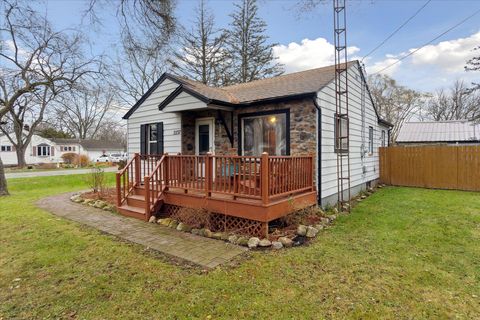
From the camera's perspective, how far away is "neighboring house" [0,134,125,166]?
37281mm

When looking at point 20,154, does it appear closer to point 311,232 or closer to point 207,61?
point 207,61

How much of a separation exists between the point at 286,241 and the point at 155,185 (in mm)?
3645

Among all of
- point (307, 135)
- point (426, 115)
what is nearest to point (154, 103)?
point (307, 135)

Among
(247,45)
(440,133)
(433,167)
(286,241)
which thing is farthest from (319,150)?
(440,133)

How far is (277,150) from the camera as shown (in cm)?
737

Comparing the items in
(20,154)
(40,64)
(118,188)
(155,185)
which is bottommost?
(118,188)

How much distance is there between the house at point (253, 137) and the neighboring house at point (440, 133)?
A: 11.1 metres

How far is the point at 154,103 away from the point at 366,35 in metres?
8.06

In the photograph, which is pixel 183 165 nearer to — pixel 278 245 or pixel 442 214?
pixel 278 245

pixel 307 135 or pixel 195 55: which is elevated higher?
pixel 195 55

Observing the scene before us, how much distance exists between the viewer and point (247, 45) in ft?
67.6

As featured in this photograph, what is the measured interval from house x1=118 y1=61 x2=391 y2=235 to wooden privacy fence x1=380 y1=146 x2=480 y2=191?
9.04 feet

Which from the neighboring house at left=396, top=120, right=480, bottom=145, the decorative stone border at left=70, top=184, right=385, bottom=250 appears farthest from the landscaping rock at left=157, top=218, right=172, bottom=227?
the neighboring house at left=396, top=120, right=480, bottom=145

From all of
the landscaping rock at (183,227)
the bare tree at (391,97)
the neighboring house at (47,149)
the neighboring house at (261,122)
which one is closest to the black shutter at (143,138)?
the neighboring house at (261,122)
